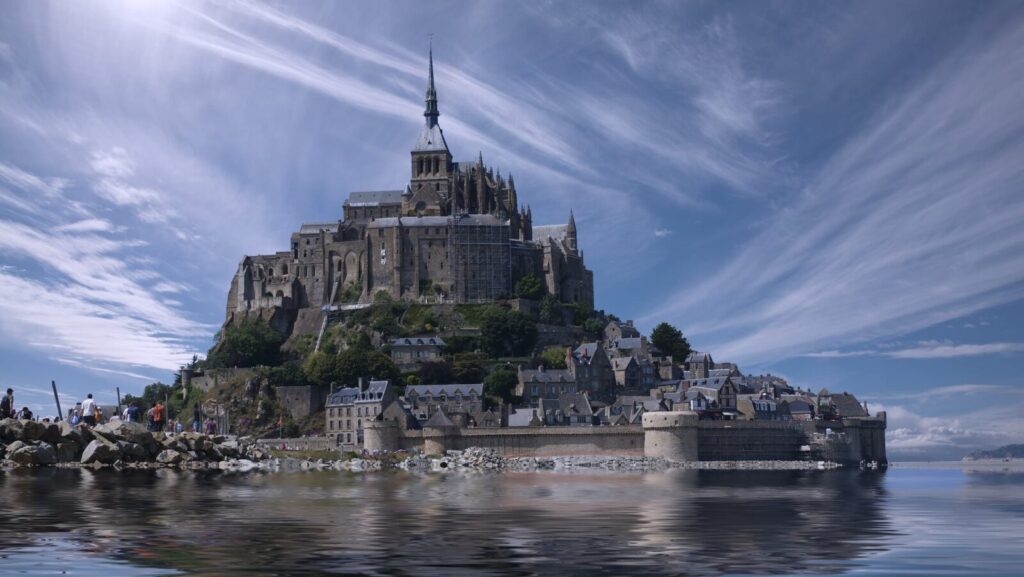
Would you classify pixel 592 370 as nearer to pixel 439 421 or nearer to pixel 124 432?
pixel 439 421

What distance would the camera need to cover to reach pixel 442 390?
108m

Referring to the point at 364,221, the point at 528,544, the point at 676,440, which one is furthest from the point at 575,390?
the point at 528,544

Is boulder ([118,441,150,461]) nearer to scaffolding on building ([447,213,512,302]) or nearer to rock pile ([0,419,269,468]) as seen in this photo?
rock pile ([0,419,269,468])

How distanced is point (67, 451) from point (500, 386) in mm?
66510

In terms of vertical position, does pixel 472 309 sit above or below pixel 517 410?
above

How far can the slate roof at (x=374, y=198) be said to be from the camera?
146125 millimetres

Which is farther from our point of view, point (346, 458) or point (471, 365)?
point (471, 365)

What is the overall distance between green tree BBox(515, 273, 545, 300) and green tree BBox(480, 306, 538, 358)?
25.0ft

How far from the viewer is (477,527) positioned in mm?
24750

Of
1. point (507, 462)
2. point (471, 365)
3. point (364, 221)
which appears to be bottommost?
point (507, 462)

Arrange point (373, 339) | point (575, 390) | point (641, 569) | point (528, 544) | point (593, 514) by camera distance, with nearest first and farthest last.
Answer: point (641, 569)
point (528, 544)
point (593, 514)
point (575, 390)
point (373, 339)

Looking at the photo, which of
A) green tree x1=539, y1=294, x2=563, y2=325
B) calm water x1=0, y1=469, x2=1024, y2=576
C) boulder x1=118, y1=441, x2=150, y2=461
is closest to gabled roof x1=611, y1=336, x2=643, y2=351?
green tree x1=539, y1=294, x2=563, y2=325

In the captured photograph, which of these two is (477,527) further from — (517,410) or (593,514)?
(517,410)

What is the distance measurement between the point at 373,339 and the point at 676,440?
4140 centimetres
